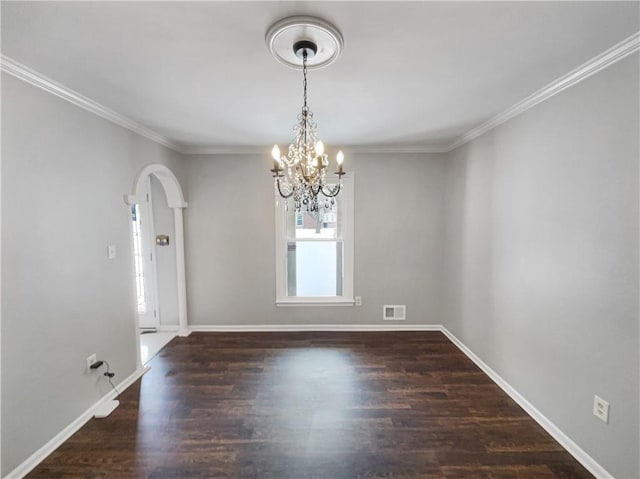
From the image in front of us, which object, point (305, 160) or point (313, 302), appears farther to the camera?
point (313, 302)

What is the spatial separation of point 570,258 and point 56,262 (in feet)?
11.7

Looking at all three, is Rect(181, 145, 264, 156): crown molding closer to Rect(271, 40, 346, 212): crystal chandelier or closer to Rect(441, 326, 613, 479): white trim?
Rect(271, 40, 346, 212): crystal chandelier

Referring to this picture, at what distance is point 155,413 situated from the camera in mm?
2316

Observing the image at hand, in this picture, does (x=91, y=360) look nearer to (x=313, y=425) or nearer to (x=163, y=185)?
(x=313, y=425)

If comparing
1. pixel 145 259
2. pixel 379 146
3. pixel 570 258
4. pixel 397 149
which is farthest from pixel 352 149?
pixel 145 259

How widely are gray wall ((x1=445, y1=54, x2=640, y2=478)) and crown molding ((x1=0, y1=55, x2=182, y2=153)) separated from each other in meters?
3.50

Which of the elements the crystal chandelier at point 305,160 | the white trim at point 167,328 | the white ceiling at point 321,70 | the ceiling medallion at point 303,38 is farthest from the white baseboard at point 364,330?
the ceiling medallion at point 303,38

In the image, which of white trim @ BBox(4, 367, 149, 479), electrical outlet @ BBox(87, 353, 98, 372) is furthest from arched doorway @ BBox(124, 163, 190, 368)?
electrical outlet @ BBox(87, 353, 98, 372)

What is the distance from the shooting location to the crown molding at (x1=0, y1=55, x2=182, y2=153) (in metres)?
1.68

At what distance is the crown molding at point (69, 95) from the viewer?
1684 mm

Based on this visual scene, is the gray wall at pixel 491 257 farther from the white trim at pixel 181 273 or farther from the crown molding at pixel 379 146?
the white trim at pixel 181 273

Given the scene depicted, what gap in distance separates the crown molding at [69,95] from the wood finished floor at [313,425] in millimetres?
2473

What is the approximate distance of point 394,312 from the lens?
399cm

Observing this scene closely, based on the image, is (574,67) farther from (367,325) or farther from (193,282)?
(193,282)
